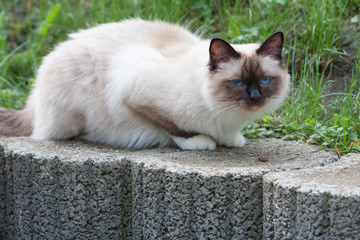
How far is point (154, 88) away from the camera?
2719mm

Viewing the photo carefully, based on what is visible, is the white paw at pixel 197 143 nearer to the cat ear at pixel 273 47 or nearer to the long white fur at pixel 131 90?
the long white fur at pixel 131 90

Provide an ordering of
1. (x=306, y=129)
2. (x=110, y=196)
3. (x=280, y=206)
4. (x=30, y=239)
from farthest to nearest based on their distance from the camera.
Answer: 1. (x=306, y=129)
2. (x=30, y=239)
3. (x=110, y=196)
4. (x=280, y=206)

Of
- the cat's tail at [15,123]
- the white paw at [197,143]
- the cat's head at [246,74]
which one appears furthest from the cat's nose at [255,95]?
the cat's tail at [15,123]

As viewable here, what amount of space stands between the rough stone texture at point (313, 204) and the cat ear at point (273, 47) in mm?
717

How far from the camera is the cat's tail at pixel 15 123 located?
10.6ft

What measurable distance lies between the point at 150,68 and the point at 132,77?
12 centimetres

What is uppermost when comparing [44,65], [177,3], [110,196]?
[177,3]

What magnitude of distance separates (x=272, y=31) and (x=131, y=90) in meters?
1.74

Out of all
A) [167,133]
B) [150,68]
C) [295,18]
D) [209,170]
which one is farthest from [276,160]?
[295,18]

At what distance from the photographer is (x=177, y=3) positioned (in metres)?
4.54

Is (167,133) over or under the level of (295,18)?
under

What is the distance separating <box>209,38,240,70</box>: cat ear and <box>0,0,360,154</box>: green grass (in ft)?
2.44

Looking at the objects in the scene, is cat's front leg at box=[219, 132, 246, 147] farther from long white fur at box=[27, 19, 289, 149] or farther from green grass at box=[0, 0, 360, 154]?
green grass at box=[0, 0, 360, 154]

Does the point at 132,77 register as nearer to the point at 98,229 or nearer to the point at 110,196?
the point at 110,196
